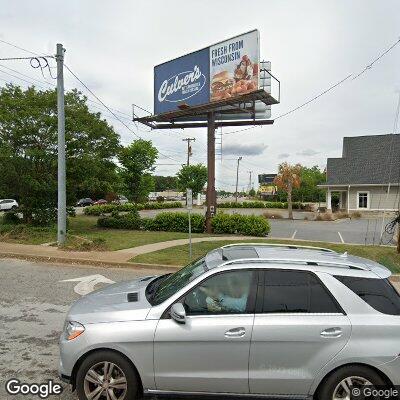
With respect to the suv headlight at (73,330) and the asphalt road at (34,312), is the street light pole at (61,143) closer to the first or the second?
the asphalt road at (34,312)

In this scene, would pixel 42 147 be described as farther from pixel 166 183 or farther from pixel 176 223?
pixel 166 183

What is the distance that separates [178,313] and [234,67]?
1544 cm

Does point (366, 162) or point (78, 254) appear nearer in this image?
point (78, 254)

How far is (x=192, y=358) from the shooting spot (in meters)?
3.42

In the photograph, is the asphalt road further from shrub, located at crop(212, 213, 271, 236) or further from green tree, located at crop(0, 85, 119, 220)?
shrub, located at crop(212, 213, 271, 236)

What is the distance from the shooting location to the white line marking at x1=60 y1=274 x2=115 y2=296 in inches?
314

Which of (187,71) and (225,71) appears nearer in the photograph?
(225,71)

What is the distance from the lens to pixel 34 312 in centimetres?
638

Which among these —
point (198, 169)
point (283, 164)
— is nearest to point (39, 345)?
point (283, 164)

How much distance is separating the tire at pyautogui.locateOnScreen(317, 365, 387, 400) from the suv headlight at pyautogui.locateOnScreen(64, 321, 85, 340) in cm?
228

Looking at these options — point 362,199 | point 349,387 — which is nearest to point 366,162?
point 362,199

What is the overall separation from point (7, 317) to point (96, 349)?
3.39 meters

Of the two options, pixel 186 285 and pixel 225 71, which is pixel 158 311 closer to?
pixel 186 285

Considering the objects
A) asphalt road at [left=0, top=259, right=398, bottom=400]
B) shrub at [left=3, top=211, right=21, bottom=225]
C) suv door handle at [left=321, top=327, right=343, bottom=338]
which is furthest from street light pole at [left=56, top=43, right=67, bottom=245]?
suv door handle at [left=321, top=327, right=343, bottom=338]
